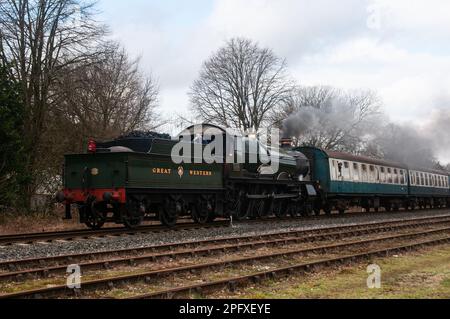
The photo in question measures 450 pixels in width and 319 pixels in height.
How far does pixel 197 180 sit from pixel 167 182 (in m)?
1.37

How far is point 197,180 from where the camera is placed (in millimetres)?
15969

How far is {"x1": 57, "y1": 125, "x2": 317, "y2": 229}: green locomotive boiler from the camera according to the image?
13836 mm

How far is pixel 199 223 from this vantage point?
1705cm

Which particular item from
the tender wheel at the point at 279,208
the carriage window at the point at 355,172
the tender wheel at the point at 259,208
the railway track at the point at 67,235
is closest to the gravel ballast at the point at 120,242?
the railway track at the point at 67,235

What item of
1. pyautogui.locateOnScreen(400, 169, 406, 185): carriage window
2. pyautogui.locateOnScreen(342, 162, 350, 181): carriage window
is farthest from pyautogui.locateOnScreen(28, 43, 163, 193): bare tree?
pyautogui.locateOnScreen(400, 169, 406, 185): carriage window

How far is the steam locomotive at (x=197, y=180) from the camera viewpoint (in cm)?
1395

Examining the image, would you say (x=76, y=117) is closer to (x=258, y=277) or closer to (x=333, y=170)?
(x=333, y=170)

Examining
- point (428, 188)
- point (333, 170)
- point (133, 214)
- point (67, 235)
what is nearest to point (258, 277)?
point (133, 214)

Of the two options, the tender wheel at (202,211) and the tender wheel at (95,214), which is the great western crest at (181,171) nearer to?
the tender wheel at (202,211)

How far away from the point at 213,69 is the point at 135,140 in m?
30.1

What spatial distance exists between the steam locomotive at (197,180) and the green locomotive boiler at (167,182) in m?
0.02
